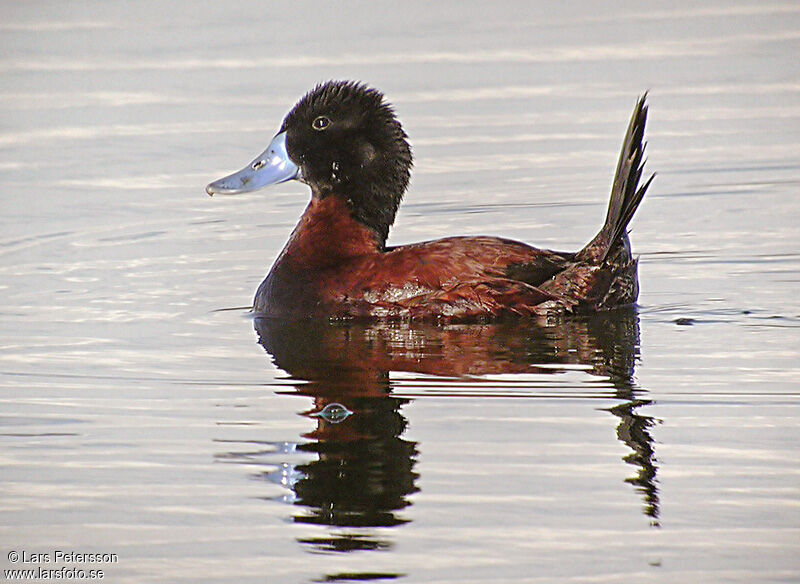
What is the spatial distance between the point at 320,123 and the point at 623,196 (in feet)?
5.30

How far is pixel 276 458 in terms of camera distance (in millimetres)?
5441

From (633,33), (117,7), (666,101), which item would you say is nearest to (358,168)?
(666,101)

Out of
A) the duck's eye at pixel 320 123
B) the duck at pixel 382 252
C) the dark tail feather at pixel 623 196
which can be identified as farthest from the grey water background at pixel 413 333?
the duck's eye at pixel 320 123

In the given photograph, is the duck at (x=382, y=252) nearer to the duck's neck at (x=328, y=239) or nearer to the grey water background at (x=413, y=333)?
the duck's neck at (x=328, y=239)

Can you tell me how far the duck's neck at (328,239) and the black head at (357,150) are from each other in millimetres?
45

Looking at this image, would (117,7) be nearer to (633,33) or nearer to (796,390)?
(633,33)

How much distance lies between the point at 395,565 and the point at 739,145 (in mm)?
7796

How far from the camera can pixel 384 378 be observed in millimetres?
6570

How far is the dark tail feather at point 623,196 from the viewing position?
770 cm

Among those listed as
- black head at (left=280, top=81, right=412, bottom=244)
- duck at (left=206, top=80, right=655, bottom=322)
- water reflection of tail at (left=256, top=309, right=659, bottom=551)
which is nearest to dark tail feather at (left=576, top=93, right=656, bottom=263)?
duck at (left=206, top=80, right=655, bottom=322)

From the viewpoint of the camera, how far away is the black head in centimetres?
809

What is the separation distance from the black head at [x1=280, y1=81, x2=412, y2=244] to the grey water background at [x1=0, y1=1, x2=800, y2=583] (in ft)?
2.61

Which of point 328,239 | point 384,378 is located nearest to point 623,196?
point 328,239

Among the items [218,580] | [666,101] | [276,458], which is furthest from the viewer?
[666,101]
